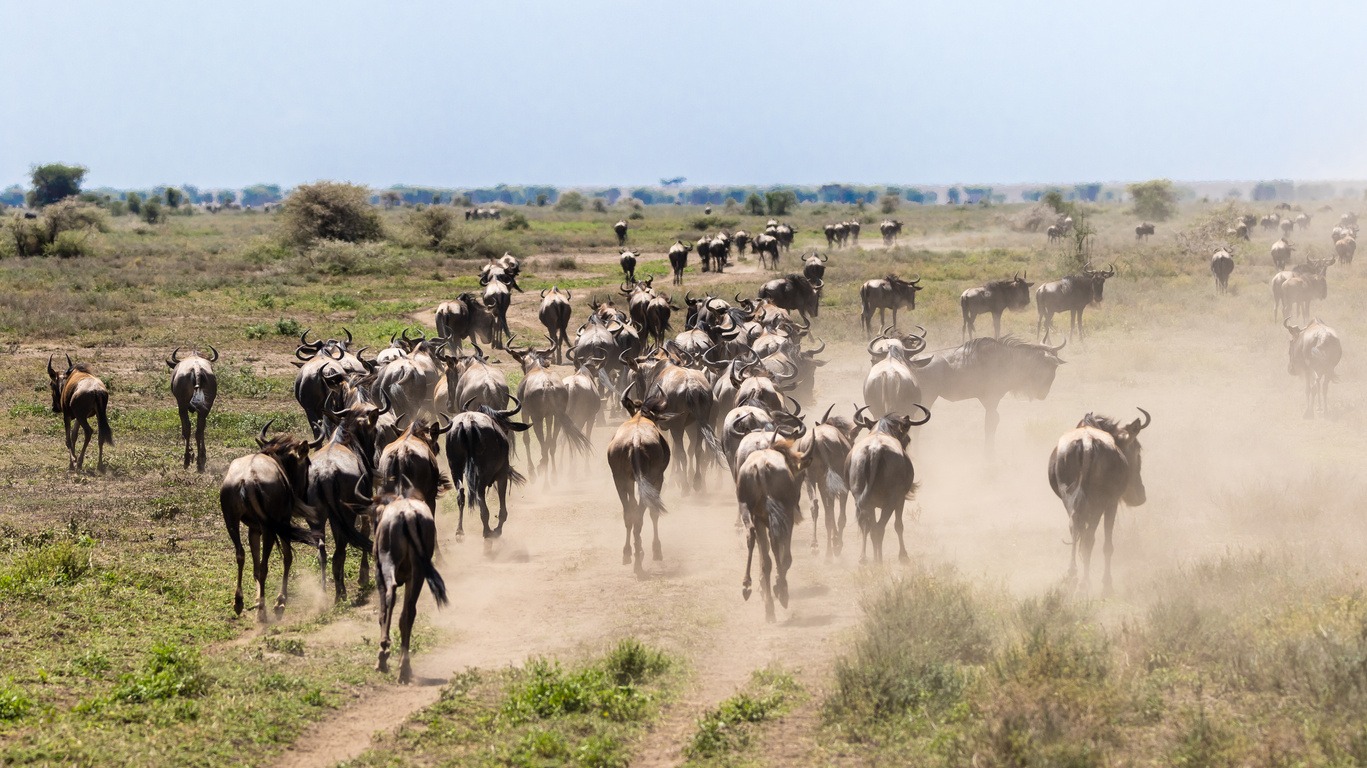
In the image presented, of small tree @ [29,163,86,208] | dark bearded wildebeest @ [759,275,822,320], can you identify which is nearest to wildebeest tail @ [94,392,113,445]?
dark bearded wildebeest @ [759,275,822,320]

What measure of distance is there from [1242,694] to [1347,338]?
22.7 meters

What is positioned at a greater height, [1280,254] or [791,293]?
[1280,254]

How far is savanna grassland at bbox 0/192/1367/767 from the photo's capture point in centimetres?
792

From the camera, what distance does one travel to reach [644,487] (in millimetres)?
12688

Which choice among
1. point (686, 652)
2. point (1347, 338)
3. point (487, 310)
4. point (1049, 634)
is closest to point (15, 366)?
point (487, 310)

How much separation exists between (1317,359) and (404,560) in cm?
1745

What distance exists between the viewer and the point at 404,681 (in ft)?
A: 30.8

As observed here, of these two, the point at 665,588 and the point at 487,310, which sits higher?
the point at 487,310

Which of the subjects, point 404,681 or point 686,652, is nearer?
point 404,681

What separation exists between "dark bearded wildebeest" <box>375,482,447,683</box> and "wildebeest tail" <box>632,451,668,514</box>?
139 inches

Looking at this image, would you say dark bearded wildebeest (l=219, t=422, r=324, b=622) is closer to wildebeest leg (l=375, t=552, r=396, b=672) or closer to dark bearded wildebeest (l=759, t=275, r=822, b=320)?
wildebeest leg (l=375, t=552, r=396, b=672)

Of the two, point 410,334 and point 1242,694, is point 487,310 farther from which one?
point 1242,694

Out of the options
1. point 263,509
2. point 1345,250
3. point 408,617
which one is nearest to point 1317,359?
point 408,617

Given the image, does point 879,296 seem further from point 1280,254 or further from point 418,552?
point 418,552
